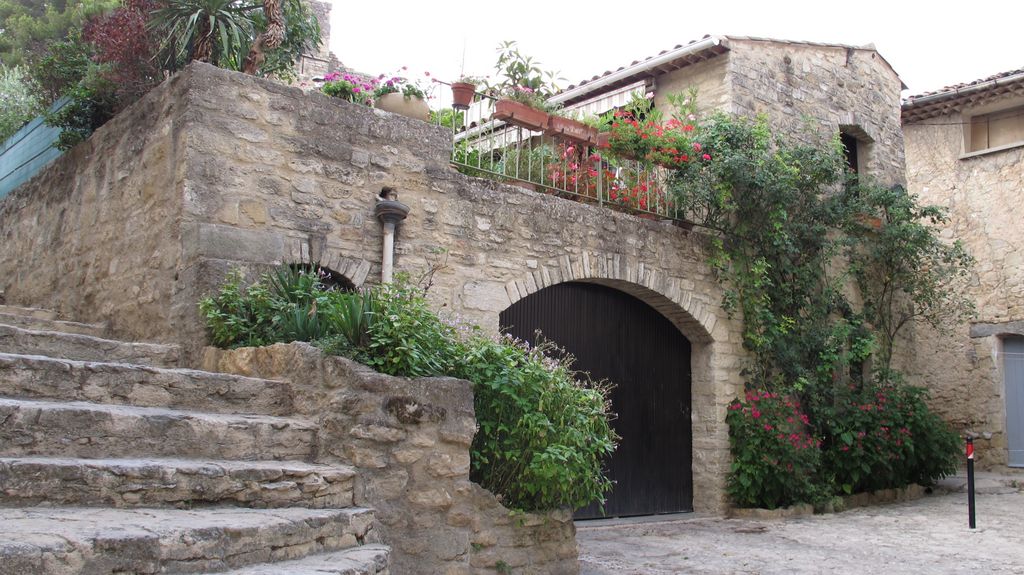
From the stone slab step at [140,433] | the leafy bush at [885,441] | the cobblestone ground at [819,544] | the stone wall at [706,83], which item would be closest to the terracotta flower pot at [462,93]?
the stone wall at [706,83]

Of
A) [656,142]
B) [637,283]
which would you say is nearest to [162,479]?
[637,283]

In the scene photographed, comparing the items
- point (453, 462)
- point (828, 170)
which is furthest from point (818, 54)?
point (453, 462)

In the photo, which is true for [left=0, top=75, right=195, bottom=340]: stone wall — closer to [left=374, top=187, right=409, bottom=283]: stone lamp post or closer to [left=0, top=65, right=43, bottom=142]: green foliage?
[left=374, top=187, right=409, bottom=283]: stone lamp post

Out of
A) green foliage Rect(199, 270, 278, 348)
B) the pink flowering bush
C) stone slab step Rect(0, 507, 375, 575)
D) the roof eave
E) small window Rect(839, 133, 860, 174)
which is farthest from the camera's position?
small window Rect(839, 133, 860, 174)

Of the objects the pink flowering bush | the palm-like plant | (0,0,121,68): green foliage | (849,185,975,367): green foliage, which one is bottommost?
(849,185,975,367): green foliage

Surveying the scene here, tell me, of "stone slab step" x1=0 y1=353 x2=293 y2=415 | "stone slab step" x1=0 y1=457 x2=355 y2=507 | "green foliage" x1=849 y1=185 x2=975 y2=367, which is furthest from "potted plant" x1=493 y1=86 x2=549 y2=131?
"green foliage" x1=849 y1=185 x2=975 y2=367

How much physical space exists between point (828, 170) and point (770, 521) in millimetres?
3542

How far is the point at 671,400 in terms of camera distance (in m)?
7.96

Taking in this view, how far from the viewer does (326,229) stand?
5.57 m

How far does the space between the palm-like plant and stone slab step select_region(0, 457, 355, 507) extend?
134 inches

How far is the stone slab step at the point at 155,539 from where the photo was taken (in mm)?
2219

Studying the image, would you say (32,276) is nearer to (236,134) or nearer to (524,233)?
(236,134)

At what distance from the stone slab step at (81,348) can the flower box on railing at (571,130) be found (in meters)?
3.68

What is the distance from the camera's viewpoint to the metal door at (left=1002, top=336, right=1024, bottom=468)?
437 inches
